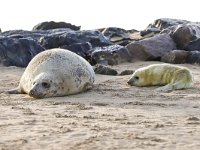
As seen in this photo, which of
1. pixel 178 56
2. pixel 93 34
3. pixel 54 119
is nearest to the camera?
pixel 54 119

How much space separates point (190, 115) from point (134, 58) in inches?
314

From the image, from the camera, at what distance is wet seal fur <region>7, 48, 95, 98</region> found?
704 cm

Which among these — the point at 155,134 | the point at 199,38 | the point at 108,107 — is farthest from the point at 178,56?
the point at 155,134

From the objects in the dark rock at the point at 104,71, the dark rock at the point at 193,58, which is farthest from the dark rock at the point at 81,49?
the dark rock at the point at 193,58

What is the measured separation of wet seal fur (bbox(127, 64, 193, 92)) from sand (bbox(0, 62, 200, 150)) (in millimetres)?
290

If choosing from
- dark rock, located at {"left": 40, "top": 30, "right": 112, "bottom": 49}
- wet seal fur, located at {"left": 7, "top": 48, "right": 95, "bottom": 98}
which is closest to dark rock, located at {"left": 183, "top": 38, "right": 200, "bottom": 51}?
dark rock, located at {"left": 40, "top": 30, "right": 112, "bottom": 49}

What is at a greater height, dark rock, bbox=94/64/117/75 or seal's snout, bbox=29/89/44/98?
seal's snout, bbox=29/89/44/98

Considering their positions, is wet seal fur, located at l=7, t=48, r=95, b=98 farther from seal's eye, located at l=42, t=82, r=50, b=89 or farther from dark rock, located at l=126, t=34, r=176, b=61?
Answer: dark rock, located at l=126, t=34, r=176, b=61

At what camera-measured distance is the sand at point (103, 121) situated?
3816mm

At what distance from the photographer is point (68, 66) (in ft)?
24.6

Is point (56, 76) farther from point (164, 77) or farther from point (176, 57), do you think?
point (176, 57)

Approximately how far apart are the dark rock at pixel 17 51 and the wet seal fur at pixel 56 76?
13.9 ft

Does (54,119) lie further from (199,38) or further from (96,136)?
(199,38)

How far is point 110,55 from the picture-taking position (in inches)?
493
